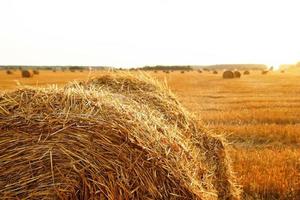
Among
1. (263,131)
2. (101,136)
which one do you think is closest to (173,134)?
(101,136)

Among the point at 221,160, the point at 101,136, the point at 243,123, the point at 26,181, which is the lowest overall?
the point at 243,123

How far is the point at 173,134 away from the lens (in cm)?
398

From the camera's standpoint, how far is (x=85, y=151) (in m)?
3.26

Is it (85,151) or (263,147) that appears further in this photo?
(263,147)

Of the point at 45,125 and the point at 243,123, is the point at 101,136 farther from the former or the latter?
the point at 243,123

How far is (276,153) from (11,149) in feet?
18.9

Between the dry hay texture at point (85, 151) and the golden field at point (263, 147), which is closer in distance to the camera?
the dry hay texture at point (85, 151)

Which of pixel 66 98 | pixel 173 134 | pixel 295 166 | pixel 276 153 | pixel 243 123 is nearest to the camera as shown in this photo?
pixel 66 98

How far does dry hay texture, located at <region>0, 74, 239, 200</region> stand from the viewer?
3094 millimetres

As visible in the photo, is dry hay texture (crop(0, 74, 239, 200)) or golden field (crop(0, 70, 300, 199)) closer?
dry hay texture (crop(0, 74, 239, 200))

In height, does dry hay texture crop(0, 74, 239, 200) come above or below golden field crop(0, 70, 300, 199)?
above

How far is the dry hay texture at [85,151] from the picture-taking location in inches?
122

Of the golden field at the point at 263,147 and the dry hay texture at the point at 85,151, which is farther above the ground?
the dry hay texture at the point at 85,151

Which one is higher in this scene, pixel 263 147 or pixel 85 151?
pixel 85 151
